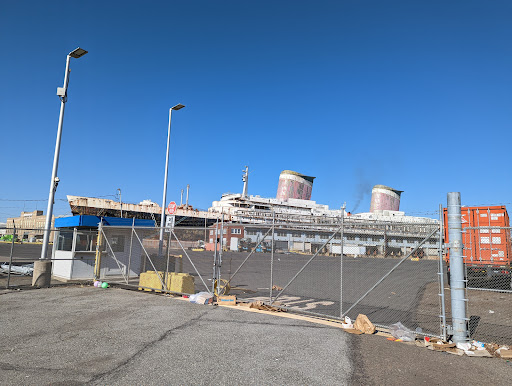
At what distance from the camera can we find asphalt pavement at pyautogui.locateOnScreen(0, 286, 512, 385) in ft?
15.8

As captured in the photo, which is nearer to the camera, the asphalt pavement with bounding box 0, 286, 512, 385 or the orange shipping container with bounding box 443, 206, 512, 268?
the asphalt pavement with bounding box 0, 286, 512, 385

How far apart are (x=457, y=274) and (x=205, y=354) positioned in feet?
16.8

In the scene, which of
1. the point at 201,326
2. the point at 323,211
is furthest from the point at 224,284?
the point at 323,211

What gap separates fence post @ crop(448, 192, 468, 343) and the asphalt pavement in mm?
705

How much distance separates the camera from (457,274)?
6.89 metres

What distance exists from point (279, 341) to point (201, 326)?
1.94 m

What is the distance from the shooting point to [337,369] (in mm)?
5223

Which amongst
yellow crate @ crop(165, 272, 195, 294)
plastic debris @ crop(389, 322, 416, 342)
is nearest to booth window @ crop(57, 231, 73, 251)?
yellow crate @ crop(165, 272, 195, 294)

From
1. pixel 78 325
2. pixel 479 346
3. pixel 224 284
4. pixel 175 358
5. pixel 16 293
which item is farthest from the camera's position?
pixel 224 284

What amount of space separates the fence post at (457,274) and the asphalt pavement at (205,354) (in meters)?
0.71

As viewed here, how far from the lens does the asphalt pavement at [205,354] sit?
4.83 meters

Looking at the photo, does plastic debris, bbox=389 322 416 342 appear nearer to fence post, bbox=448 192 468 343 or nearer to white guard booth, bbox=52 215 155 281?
fence post, bbox=448 192 468 343

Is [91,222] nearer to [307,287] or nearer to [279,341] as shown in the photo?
[307,287]

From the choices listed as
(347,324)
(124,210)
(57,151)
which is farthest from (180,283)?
(124,210)
